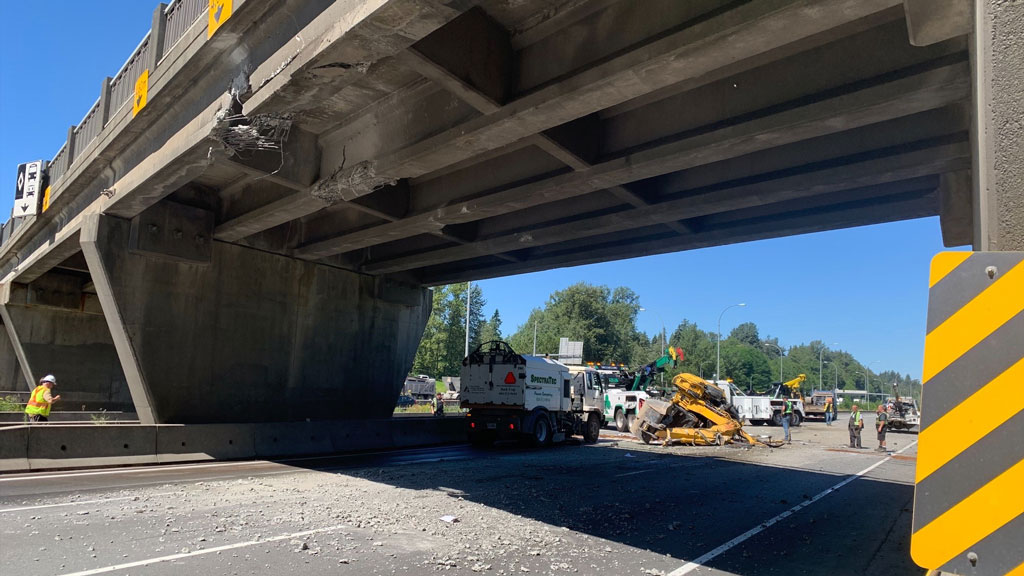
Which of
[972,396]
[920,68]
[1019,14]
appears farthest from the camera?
[920,68]

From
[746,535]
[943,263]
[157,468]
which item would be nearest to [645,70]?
[943,263]

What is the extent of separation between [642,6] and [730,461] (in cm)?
1330

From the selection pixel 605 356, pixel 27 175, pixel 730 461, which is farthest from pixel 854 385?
pixel 27 175

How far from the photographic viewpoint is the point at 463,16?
23.2 ft

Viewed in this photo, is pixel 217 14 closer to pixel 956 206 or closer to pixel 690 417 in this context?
pixel 956 206

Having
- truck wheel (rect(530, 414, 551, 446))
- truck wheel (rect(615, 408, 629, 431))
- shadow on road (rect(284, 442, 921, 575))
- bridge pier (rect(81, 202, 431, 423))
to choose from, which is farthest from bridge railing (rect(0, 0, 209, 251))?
truck wheel (rect(615, 408, 629, 431))

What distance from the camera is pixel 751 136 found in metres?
7.80

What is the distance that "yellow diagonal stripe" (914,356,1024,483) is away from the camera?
1.99 m

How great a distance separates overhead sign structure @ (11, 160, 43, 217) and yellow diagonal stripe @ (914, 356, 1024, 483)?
70.0ft

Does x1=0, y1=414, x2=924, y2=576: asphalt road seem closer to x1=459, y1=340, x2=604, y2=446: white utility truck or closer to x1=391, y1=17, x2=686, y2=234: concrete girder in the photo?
x1=459, y1=340, x2=604, y2=446: white utility truck

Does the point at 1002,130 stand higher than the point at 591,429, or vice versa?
the point at 1002,130

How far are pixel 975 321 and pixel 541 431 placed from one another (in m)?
17.7

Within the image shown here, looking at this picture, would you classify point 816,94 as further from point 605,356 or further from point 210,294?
point 605,356

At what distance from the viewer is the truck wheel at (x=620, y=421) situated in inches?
1139
